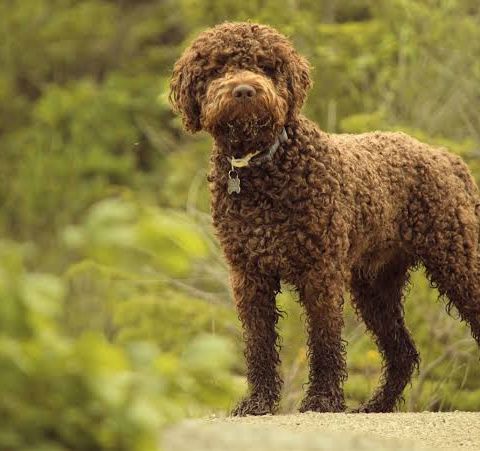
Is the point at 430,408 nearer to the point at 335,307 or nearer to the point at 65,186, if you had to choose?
the point at 335,307

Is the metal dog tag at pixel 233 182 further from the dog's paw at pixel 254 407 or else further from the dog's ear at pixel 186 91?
the dog's paw at pixel 254 407

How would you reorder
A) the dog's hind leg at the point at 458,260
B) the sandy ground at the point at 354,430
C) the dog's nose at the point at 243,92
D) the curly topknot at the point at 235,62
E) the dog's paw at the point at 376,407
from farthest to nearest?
the dog's paw at the point at 376,407
the dog's hind leg at the point at 458,260
the curly topknot at the point at 235,62
the dog's nose at the point at 243,92
the sandy ground at the point at 354,430

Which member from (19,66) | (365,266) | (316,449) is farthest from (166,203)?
(316,449)

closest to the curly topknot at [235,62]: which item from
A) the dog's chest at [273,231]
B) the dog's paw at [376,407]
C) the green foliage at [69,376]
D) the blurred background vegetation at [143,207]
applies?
the dog's chest at [273,231]

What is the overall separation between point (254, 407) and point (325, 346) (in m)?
0.47

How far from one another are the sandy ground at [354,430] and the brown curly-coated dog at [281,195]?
1.68 feet

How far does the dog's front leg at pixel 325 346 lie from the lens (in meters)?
6.47

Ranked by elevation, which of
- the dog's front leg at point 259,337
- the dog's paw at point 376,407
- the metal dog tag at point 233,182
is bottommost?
the dog's paw at point 376,407

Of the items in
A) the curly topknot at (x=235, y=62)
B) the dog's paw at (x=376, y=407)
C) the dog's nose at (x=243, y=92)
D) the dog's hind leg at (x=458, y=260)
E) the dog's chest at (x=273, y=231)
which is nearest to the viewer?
the dog's nose at (x=243, y=92)

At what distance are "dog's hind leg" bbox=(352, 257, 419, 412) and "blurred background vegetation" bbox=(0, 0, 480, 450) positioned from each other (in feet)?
1.46

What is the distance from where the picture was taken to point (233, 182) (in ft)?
20.9

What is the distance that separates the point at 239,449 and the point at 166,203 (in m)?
15.4

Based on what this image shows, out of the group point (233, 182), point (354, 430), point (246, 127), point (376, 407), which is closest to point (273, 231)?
point (233, 182)

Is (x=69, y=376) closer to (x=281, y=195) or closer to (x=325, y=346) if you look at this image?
(x=281, y=195)
